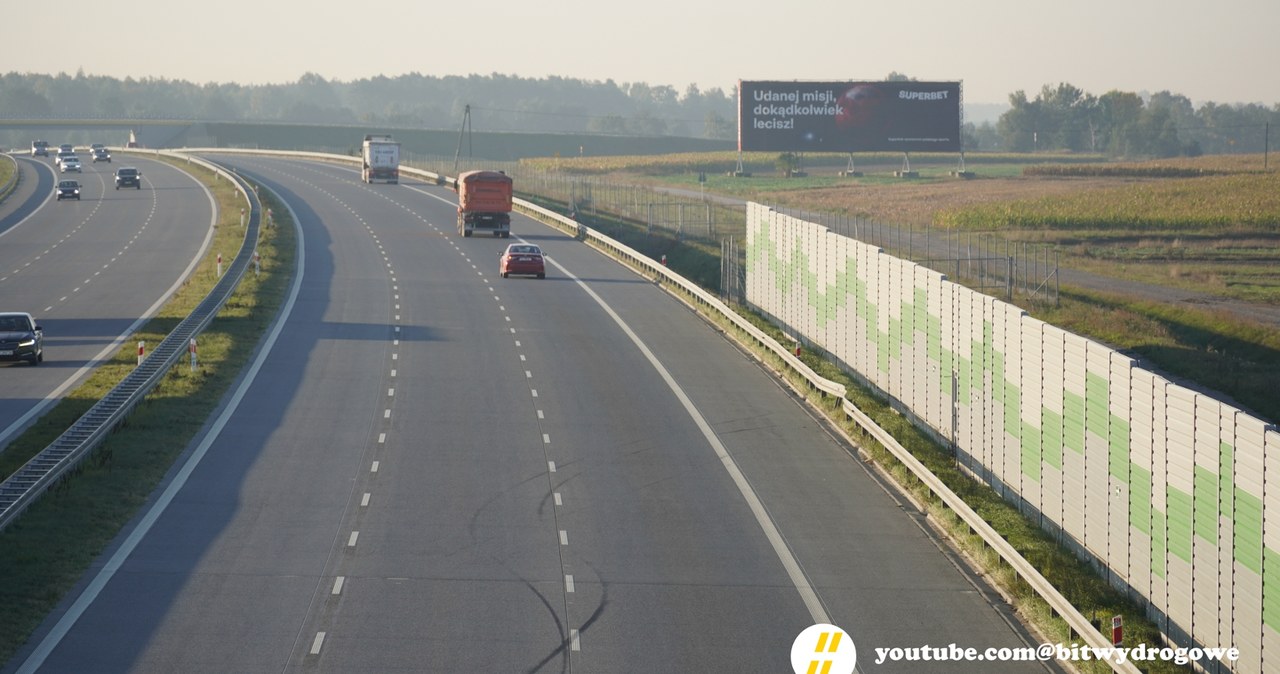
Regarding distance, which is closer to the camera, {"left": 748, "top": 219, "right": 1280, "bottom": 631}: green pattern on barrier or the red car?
{"left": 748, "top": 219, "right": 1280, "bottom": 631}: green pattern on barrier

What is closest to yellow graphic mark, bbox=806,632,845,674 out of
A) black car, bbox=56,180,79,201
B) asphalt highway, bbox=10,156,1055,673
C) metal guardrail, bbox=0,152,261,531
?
asphalt highway, bbox=10,156,1055,673

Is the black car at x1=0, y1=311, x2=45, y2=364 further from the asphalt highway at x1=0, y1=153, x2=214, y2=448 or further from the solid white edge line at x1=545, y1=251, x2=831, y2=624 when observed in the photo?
the solid white edge line at x1=545, y1=251, x2=831, y2=624

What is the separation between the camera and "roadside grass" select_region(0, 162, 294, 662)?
21.8 meters

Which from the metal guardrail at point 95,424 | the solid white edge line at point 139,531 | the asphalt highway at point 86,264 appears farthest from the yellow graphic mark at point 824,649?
the asphalt highway at point 86,264

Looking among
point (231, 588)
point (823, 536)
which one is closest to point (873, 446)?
point (823, 536)

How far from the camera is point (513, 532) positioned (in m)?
25.3

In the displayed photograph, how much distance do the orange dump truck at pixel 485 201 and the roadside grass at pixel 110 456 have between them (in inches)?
860

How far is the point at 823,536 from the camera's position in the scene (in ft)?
83.6

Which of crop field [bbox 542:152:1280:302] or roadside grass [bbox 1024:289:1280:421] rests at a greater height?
crop field [bbox 542:152:1280:302]

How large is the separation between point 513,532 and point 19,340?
24.8m

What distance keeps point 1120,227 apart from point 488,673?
79.9m

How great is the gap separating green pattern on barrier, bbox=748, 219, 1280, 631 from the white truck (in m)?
80.7

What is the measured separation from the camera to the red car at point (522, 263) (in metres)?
62.2

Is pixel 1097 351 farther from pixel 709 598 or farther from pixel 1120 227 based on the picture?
pixel 1120 227
